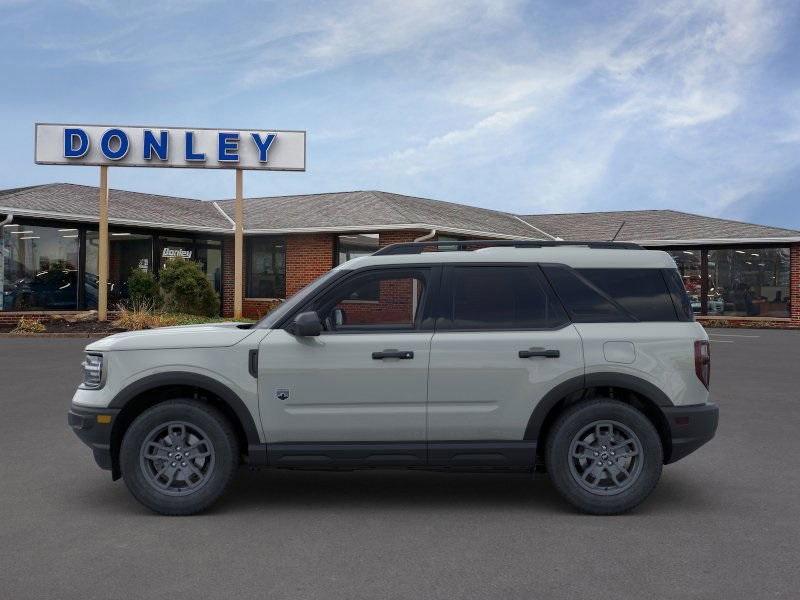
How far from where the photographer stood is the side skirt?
229 inches

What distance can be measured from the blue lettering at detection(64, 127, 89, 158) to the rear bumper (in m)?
22.6

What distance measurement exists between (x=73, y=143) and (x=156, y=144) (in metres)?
2.40

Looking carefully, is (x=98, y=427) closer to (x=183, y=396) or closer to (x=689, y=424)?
(x=183, y=396)

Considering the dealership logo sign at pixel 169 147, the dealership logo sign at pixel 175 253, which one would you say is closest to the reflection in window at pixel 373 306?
the dealership logo sign at pixel 169 147

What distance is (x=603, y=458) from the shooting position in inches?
232

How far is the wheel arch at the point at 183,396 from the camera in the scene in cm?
582

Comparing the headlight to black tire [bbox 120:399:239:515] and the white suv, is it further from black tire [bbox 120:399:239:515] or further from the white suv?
black tire [bbox 120:399:239:515]

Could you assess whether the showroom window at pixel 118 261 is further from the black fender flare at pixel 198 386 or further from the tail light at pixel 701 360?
the tail light at pixel 701 360

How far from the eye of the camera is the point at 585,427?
5.86 m

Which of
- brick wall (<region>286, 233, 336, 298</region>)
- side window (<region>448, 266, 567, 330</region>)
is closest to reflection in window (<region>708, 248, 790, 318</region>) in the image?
brick wall (<region>286, 233, 336, 298</region>)

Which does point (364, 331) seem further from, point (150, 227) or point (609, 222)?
point (609, 222)

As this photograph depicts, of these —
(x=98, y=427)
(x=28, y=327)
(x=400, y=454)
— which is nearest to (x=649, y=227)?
(x=28, y=327)

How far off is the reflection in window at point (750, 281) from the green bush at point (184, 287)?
60.5ft

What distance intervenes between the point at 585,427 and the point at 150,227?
24.3 metres
